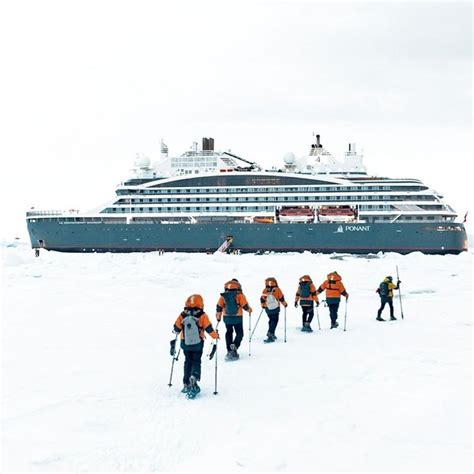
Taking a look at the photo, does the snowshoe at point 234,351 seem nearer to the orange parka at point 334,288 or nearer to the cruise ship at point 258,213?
the orange parka at point 334,288

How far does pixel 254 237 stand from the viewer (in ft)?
186

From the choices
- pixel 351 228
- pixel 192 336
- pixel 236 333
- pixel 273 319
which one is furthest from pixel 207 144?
pixel 192 336

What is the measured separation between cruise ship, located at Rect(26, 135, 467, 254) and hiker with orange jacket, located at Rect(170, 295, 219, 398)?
4545 cm

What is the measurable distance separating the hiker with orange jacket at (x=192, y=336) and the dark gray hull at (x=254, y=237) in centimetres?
4845

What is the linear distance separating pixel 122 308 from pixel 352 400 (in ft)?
33.2

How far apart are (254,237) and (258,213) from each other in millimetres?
3322

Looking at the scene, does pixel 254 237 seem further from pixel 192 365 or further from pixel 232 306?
pixel 192 365

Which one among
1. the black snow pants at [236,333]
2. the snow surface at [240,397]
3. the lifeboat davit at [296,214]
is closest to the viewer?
the snow surface at [240,397]

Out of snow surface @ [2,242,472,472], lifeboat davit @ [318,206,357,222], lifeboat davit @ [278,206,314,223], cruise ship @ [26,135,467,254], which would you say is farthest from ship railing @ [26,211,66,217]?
snow surface @ [2,242,472,472]

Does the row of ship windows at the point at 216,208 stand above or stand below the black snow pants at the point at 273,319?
above

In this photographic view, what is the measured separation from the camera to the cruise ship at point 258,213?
54.3m

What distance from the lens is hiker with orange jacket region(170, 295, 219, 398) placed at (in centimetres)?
752

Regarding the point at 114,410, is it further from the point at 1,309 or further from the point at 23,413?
the point at 1,309

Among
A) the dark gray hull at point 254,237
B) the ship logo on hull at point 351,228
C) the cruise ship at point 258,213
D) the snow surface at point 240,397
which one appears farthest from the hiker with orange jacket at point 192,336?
the ship logo on hull at point 351,228
